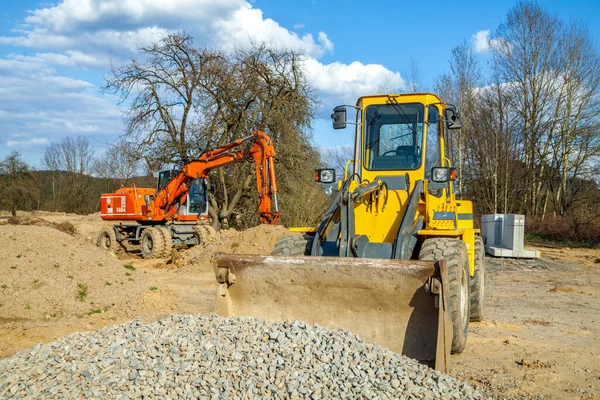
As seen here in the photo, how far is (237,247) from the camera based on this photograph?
1338 cm

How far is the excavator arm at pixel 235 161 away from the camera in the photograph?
14125mm

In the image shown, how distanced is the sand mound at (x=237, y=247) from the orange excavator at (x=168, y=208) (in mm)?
1519

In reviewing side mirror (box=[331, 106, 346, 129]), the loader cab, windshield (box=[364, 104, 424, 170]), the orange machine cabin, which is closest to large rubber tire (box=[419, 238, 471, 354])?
the loader cab

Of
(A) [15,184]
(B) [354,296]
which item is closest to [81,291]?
(B) [354,296]

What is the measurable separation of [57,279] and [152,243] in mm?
7452

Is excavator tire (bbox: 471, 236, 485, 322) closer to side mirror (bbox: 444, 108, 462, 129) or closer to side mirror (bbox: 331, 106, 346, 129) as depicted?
side mirror (bbox: 444, 108, 462, 129)

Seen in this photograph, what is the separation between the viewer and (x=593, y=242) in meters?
20.1

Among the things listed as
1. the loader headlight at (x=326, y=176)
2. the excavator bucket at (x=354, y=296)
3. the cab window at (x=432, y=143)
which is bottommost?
the excavator bucket at (x=354, y=296)

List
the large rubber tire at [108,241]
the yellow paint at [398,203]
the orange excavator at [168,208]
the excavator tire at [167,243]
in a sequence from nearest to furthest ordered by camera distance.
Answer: the yellow paint at [398,203], the orange excavator at [168,208], the excavator tire at [167,243], the large rubber tire at [108,241]

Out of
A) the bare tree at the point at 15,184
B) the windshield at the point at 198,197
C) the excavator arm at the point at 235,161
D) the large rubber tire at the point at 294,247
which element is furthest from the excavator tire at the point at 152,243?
the bare tree at the point at 15,184

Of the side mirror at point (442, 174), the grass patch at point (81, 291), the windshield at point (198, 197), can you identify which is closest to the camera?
the side mirror at point (442, 174)

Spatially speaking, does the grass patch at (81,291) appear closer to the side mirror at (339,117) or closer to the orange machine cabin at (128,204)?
the side mirror at (339,117)

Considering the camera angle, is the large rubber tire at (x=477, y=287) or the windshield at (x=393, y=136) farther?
the large rubber tire at (x=477, y=287)

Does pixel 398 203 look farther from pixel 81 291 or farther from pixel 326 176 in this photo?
pixel 81 291
